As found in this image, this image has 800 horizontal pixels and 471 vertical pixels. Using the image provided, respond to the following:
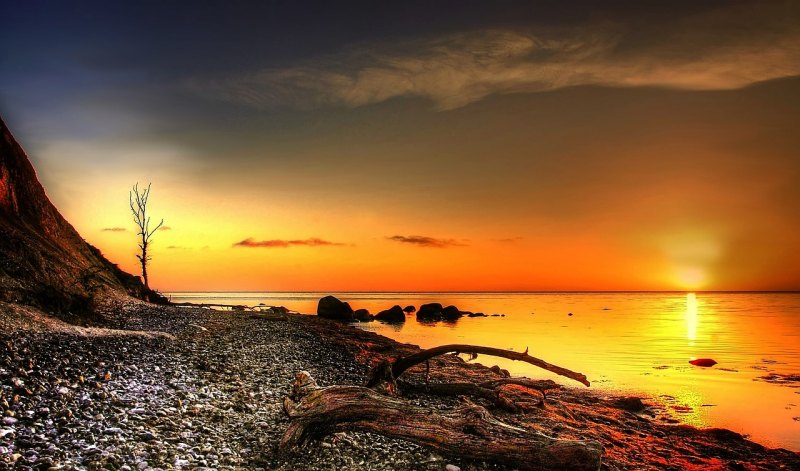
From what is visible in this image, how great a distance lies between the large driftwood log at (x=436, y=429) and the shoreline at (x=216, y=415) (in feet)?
1.05

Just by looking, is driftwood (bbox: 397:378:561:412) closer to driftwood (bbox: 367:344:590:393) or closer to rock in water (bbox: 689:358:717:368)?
driftwood (bbox: 367:344:590:393)

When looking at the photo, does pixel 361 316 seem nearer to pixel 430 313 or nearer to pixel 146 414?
pixel 430 313

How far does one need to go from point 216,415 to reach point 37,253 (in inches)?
819

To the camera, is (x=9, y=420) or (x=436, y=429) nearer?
(x=9, y=420)

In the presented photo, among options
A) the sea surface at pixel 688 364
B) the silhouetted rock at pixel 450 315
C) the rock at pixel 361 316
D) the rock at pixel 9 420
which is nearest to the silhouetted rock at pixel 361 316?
the rock at pixel 361 316

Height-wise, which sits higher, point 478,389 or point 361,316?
point 478,389

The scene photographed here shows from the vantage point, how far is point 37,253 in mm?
24531

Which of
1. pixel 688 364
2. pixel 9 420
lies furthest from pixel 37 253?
pixel 688 364

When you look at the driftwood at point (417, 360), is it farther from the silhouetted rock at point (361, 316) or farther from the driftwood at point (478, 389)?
the silhouetted rock at point (361, 316)

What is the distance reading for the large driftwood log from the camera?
29.2 feet

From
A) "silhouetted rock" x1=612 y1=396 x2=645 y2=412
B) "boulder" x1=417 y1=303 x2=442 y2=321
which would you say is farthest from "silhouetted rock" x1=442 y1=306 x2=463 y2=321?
"silhouetted rock" x1=612 y1=396 x2=645 y2=412

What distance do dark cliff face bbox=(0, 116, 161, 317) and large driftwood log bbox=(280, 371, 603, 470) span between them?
15.9 meters

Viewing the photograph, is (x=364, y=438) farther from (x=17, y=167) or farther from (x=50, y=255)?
(x=17, y=167)

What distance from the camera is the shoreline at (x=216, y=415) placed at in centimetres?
830
